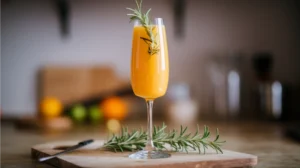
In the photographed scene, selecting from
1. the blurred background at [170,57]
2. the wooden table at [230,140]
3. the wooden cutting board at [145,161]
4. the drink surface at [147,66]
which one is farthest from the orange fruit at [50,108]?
the drink surface at [147,66]

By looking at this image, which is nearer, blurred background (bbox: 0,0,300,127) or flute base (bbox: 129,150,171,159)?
flute base (bbox: 129,150,171,159)

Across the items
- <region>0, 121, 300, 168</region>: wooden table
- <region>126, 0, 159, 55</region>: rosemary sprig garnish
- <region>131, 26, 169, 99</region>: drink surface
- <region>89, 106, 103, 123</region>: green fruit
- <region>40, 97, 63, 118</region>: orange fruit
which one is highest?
<region>126, 0, 159, 55</region>: rosemary sprig garnish

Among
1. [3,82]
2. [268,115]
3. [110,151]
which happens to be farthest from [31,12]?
[110,151]

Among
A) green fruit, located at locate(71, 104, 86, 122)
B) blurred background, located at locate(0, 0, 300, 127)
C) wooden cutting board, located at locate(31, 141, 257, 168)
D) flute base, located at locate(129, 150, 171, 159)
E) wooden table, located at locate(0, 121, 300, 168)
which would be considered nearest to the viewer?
wooden cutting board, located at locate(31, 141, 257, 168)

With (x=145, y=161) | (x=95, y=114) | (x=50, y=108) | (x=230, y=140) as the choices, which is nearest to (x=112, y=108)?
(x=95, y=114)

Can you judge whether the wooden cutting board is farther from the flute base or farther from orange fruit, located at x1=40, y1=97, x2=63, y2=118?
orange fruit, located at x1=40, y1=97, x2=63, y2=118

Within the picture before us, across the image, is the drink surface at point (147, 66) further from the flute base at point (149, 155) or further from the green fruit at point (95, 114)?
the green fruit at point (95, 114)

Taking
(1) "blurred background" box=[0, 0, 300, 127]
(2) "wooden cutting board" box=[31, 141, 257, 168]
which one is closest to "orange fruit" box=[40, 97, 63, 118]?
(1) "blurred background" box=[0, 0, 300, 127]
